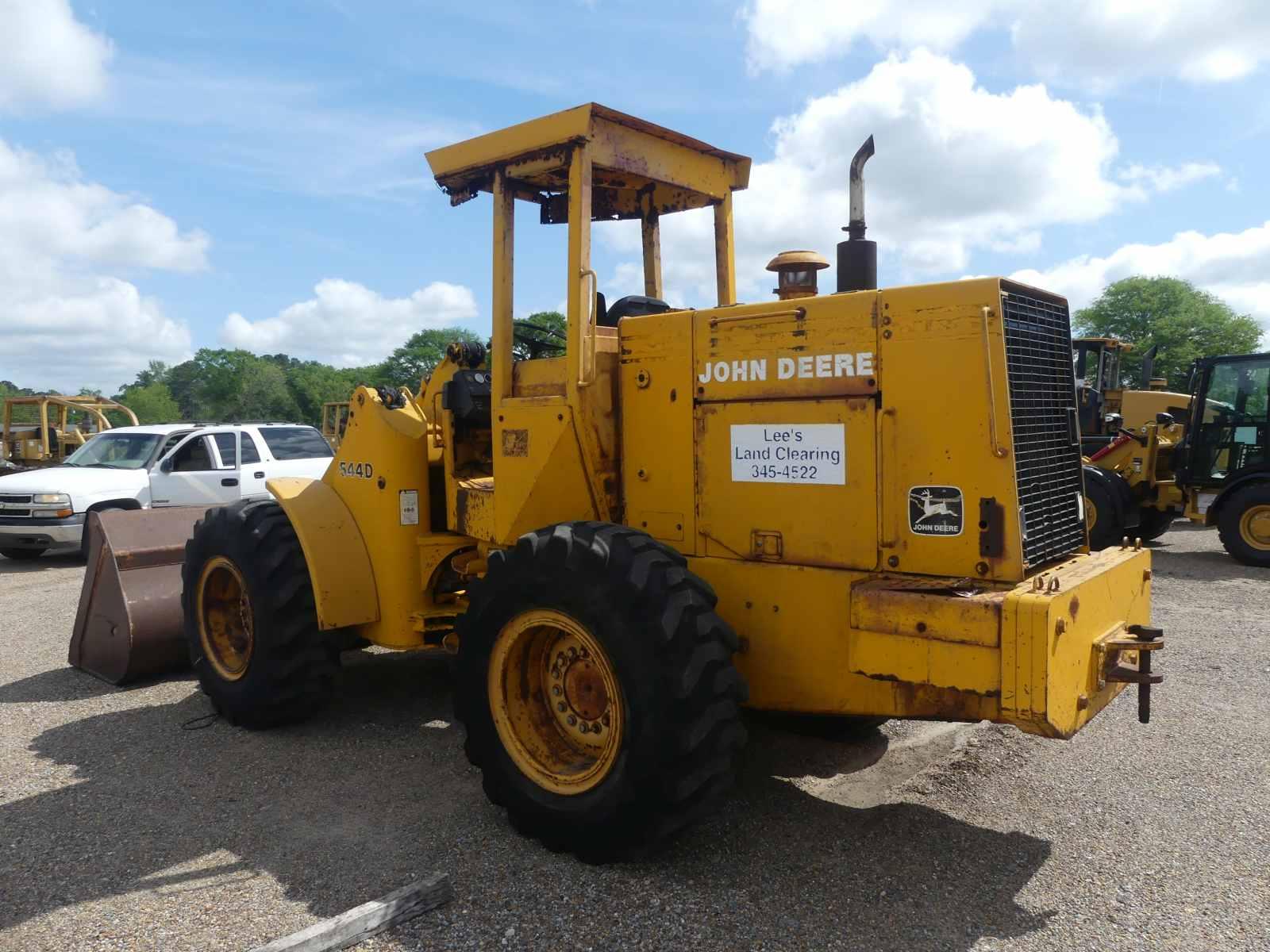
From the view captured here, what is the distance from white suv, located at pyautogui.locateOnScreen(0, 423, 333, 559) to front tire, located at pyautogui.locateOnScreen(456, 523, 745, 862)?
30.9 ft

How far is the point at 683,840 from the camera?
3.86m

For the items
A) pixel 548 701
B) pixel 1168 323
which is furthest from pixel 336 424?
pixel 1168 323

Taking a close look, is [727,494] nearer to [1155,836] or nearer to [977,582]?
[977,582]

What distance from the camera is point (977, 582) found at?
352 centimetres

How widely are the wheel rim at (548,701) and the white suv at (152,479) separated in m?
9.39

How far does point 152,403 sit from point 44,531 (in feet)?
240

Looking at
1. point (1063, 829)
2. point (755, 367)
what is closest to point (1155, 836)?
point (1063, 829)

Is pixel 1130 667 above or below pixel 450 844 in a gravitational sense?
above

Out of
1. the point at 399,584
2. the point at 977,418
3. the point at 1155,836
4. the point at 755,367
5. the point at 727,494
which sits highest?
the point at 755,367

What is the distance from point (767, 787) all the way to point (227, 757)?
2.80 meters

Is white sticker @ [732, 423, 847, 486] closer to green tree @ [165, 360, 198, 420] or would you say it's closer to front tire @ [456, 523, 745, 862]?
front tire @ [456, 523, 745, 862]

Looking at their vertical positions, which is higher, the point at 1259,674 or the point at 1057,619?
the point at 1057,619

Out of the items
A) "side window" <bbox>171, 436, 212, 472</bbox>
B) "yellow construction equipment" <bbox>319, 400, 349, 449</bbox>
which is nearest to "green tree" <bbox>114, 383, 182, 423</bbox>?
"yellow construction equipment" <bbox>319, 400, 349, 449</bbox>

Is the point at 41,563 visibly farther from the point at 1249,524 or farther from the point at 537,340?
the point at 1249,524
